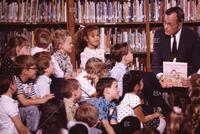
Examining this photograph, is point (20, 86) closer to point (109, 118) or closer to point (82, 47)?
point (109, 118)

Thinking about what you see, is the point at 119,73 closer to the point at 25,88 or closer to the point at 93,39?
the point at 93,39

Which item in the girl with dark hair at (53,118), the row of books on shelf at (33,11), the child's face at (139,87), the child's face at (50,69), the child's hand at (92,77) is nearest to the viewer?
the girl with dark hair at (53,118)

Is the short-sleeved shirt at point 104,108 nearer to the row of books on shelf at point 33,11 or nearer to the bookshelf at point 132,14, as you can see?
the bookshelf at point 132,14

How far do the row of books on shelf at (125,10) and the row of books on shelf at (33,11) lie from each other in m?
0.21

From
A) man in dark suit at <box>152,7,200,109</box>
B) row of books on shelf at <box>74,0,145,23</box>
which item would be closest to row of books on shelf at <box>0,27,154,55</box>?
row of books on shelf at <box>74,0,145,23</box>

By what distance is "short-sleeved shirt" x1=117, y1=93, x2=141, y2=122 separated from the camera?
14.4 ft

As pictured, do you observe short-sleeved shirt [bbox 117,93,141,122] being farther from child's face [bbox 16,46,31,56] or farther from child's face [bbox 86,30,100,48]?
child's face [bbox 16,46,31,56]

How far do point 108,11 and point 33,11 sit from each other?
92 centimetres

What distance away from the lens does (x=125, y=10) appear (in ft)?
19.4

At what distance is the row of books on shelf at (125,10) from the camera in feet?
19.2

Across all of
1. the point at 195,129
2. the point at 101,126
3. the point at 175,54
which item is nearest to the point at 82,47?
the point at 175,54

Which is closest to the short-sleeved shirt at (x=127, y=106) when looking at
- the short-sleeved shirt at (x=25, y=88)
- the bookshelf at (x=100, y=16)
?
the short-sleeved shirt at (x=25, y=88)

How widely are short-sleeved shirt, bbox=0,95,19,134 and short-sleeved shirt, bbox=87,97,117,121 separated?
29.0 inches

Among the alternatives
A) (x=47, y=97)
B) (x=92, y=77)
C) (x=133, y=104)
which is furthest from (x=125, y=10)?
(x=47, y=97)
